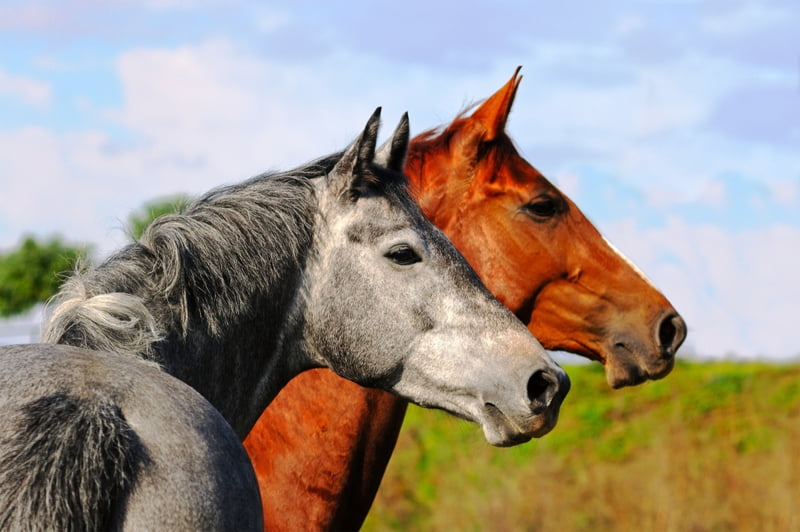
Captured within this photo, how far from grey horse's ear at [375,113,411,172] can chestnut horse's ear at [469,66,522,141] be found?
162 cm

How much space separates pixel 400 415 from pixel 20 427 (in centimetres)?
293

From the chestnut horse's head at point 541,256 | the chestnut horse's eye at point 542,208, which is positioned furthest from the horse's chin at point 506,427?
the chestnut horse's eye at point 542,208

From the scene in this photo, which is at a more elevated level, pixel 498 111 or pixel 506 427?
pixel 498 111

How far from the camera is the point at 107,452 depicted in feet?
7.37

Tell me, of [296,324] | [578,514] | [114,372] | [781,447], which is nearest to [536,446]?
[578,514]

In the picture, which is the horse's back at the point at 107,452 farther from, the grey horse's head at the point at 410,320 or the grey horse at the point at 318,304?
the grey horse's head at the point at 410,320

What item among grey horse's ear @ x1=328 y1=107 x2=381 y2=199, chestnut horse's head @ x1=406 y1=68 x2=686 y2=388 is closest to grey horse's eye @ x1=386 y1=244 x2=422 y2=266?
grey horse's ear @ x1=328 y1=107 x2=381 y2=199

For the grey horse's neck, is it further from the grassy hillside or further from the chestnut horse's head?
the grassy hillside

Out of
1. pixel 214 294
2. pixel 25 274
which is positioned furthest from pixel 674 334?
pixel 25 274

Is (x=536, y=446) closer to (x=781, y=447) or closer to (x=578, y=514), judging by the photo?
(x=578, y=514)

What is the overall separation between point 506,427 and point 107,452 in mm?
1762

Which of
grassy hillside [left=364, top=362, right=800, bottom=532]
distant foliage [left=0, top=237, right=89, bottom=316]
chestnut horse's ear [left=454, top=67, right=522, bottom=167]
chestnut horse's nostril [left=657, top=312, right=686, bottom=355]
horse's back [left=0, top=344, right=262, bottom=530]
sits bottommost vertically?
distant foliage [left=0, top=237, right=89, bottom=316]

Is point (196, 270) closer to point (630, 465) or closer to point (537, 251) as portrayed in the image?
point (537, 251)

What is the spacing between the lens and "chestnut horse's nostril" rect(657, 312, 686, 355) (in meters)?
5.38
